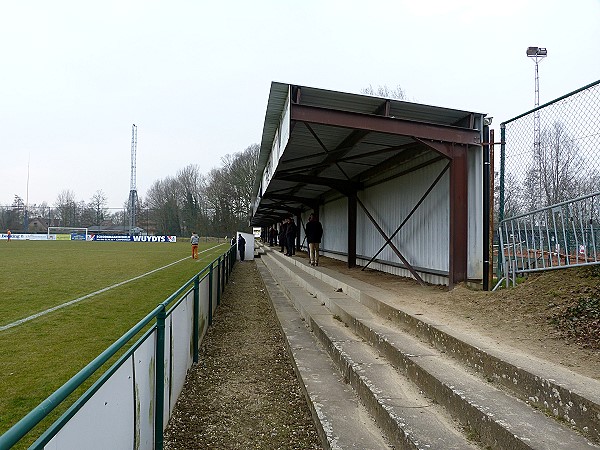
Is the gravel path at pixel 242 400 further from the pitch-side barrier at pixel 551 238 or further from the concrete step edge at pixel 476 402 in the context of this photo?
the pitch-side barrier at pixel 551 238

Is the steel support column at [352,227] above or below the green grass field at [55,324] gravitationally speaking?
above

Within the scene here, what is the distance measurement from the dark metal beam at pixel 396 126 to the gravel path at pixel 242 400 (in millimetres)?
3573

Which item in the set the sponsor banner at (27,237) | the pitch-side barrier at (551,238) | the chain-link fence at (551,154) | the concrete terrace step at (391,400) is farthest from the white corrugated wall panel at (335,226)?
the sponsor banner at (27,237)

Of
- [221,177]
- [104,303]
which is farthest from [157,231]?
[104,303]

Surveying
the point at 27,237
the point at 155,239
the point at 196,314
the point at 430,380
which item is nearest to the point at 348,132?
the point at 196,314

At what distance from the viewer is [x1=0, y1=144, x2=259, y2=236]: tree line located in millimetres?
70531

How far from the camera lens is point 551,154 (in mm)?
5855

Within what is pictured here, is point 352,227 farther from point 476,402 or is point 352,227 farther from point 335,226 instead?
point 476,402

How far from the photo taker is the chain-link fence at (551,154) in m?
5.10

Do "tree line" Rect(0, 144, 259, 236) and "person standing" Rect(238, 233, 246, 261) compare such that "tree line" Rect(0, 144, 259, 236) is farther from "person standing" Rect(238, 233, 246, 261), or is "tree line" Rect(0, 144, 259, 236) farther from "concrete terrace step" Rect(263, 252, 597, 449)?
"concrete terrace step" Rect(263, 252, 597, 449)

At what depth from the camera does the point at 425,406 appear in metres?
3.39

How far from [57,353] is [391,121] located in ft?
19.5

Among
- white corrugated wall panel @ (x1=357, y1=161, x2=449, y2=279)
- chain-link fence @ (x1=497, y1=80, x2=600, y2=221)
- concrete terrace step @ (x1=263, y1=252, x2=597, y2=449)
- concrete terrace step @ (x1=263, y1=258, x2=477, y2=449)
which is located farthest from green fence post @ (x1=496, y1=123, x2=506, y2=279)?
concrete terrace step @ (x1=263, y1=258, x2=477, y2=449)

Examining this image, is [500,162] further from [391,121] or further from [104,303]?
[104,303]
